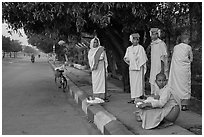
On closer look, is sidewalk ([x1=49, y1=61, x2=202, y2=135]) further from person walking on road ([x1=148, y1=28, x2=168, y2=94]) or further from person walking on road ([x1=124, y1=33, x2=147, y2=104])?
person walking on road ([x1=148, y1=28, x2=168, y2=94])

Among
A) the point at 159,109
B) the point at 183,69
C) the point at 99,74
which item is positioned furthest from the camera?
the point at 99,74

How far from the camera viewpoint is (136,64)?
7.04 m

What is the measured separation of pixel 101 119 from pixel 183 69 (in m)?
2.03

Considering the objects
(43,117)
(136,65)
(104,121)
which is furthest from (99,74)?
(104,121)

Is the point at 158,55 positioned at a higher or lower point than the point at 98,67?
higher

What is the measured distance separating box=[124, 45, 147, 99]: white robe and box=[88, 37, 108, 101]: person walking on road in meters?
0.79

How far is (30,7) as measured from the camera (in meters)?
5.97

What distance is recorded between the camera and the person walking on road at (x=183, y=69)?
618 cm

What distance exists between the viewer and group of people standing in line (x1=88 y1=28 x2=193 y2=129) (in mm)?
4754

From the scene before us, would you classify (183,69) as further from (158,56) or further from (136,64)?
(136,64)

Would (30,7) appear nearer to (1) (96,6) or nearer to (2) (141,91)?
(1) (96,6)

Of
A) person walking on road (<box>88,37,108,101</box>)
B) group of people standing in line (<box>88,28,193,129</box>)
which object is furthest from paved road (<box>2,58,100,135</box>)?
group of people standing in line (<box>88,28,193,129</box>)

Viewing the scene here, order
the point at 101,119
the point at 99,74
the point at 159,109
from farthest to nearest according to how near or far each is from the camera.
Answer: the point at 99,74 → the point at 101,119 → the point at 159,109

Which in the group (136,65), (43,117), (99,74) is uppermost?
(136,65)
